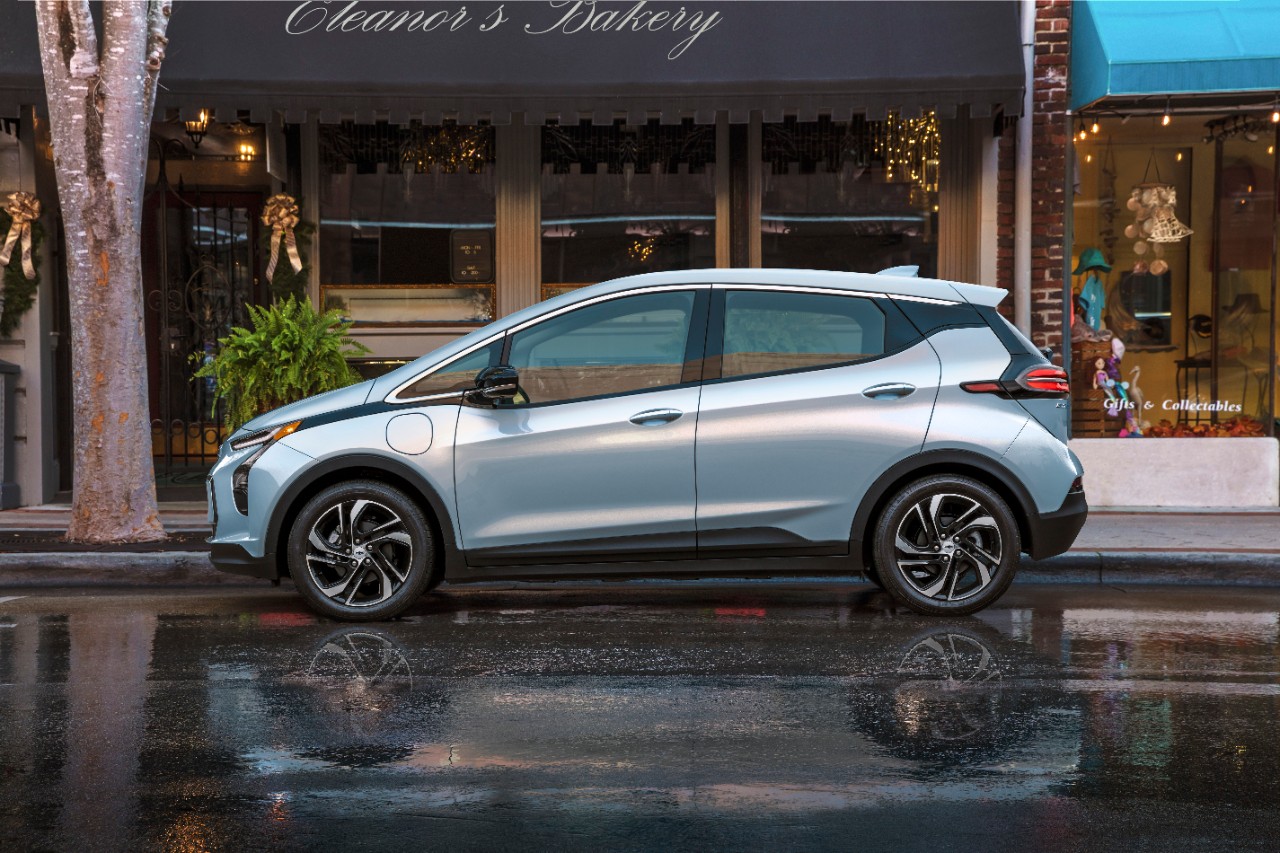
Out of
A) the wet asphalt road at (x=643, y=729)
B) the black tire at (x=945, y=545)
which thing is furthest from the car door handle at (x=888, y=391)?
the wet asphalt road at (x=643, y=729)

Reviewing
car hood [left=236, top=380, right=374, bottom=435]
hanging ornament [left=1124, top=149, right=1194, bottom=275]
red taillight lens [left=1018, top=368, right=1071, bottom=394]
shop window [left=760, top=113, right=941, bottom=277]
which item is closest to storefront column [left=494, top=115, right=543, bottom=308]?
shop window [left=760, top=113, right=941, bottom=277]

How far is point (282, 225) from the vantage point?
43.3 ft

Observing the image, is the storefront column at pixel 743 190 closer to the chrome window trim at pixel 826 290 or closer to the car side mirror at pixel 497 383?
the chrome window trim at pixel 826 290

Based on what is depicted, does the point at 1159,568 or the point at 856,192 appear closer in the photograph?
the point at 1159,568

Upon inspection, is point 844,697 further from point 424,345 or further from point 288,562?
point 424,345

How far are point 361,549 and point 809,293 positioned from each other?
2635mm

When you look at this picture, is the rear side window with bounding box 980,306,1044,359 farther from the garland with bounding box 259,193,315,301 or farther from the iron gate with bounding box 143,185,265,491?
the iron gate with bounding box 143,185,265,491

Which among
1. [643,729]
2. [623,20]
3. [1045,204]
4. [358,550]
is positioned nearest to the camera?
[643,729]

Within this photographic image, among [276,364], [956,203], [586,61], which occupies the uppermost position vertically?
[586,61]

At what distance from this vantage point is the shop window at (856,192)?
1318 centimetres

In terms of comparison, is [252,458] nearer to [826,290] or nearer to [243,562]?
[243,562]

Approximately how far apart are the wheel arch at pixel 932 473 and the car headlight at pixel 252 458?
291cm

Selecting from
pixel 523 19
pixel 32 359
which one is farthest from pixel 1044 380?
pixel 32 359

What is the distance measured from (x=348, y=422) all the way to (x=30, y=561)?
10.5ft
